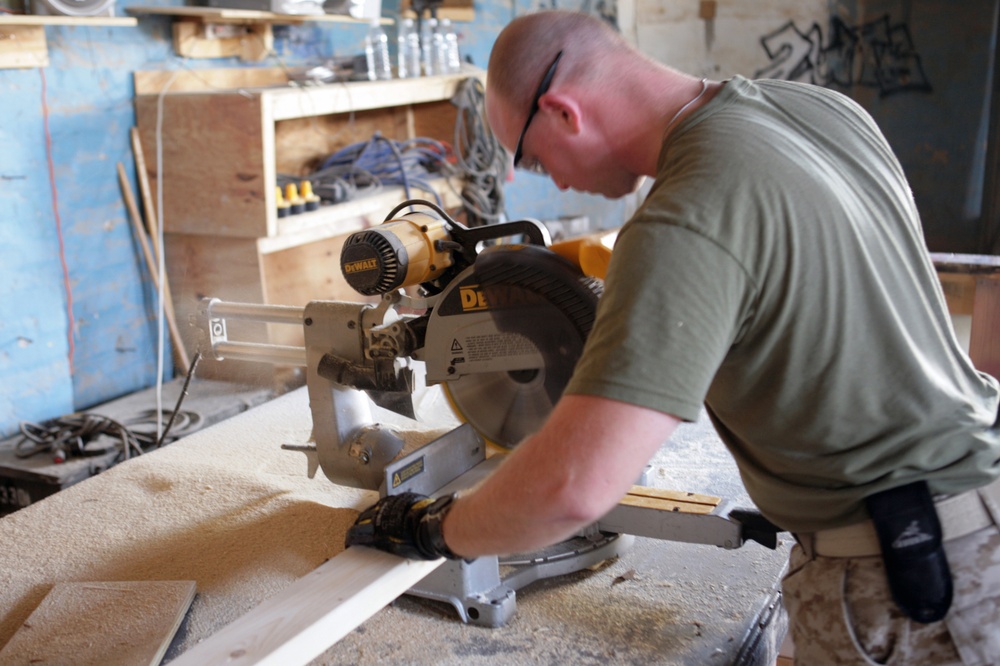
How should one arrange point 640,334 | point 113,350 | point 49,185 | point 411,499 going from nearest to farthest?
point 640,334 → point 411,499 → point 49,185 → point 113,350

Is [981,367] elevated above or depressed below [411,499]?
below

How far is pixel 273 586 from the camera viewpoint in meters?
1.50

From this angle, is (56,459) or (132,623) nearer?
(132,623)

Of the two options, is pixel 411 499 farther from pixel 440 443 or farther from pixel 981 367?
pixel 981 367

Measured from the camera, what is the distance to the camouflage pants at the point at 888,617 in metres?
1.02

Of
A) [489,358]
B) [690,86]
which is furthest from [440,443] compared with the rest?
[690,86]

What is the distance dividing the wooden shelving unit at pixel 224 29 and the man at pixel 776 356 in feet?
6.99

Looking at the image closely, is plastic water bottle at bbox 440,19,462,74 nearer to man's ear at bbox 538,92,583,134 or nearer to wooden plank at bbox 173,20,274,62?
wooden plank at bbox 173,20,274,62

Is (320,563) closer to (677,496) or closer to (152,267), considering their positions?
(677,496)

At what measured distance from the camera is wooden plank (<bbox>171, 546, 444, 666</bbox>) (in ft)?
3.50

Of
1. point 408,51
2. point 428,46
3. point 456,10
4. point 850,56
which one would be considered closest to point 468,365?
point 408,51

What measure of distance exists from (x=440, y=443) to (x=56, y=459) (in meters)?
1.51

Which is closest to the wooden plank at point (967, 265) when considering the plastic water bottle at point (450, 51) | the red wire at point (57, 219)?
the plastic water bottle at point (450, 51)

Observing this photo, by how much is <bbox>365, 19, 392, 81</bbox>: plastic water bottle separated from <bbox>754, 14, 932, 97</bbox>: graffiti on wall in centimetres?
277
